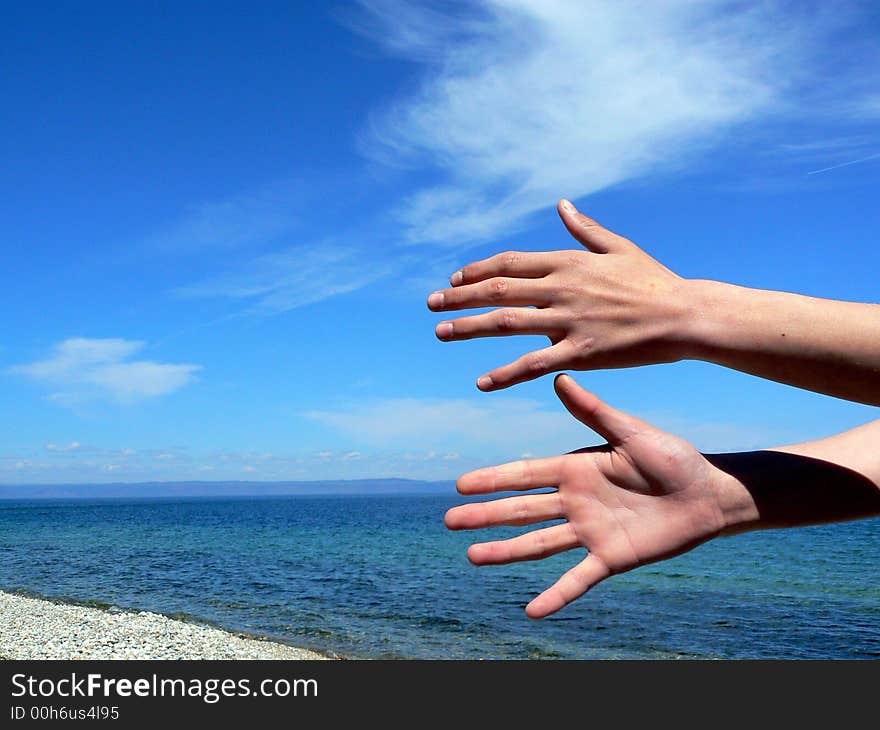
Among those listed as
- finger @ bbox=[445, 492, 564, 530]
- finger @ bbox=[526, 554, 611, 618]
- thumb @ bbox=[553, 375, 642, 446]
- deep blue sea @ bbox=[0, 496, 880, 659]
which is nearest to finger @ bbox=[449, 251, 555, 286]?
thumb @ bbox=[553, 375, 642, 446]

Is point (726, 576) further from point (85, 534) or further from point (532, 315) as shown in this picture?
point (85, 534)

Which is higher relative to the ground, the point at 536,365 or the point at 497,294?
the point at 497,294

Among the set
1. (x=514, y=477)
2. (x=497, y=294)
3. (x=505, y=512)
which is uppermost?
(x=497, y=294)

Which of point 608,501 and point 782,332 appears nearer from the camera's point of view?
point 782,332

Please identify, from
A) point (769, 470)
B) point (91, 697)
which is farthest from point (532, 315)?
point (91, 697)

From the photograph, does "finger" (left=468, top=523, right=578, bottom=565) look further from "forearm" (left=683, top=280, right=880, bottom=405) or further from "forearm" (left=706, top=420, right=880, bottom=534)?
"forearm" (left=683, top=280, right=880, bottom=405)

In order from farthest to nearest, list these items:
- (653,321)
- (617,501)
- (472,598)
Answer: (472,598)
(617,501)
(653,321)

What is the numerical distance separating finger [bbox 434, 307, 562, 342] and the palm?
0.22 m

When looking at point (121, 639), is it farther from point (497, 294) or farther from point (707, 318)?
point (707, 318)

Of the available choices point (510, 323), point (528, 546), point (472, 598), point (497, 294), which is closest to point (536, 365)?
point (510, 323)

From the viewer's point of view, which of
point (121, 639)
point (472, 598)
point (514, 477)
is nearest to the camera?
point (514, 477)

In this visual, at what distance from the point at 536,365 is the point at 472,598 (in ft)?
79.8

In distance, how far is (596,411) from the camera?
2312 mm

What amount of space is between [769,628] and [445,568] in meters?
18.4
